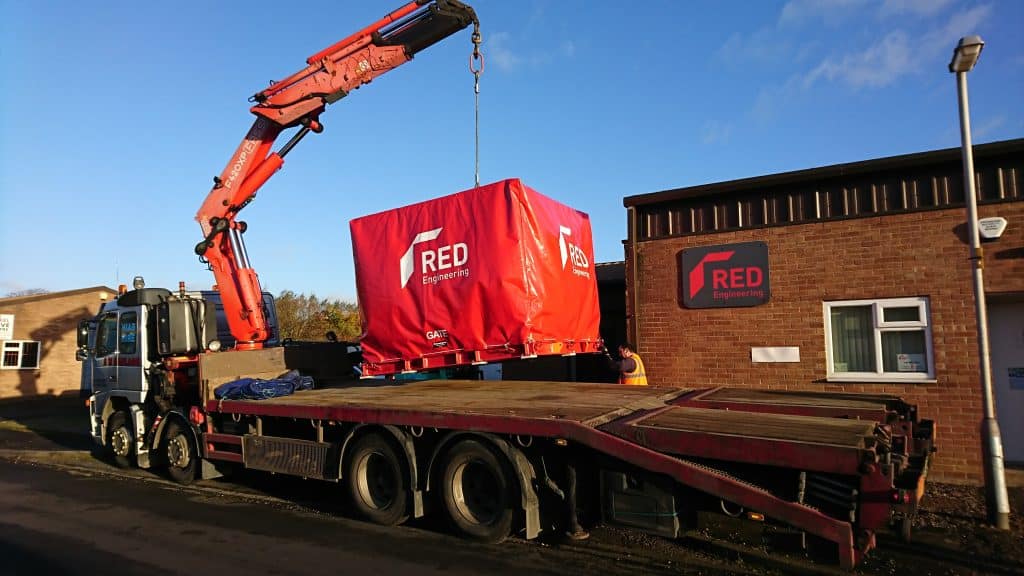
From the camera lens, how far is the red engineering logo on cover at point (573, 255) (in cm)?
807

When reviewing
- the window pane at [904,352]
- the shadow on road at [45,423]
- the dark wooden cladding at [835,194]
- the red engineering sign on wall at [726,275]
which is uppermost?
the dark wooden cladding at [835,194]

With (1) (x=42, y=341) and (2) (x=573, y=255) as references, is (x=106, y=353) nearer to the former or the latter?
(2) (x=573, y=255)

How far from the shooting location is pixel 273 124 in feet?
36.6

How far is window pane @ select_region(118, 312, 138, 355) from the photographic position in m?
10.8

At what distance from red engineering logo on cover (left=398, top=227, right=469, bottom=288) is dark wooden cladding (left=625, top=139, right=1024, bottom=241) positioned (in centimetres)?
409

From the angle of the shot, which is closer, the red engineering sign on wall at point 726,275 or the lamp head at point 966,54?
the lamp head at point 966,54

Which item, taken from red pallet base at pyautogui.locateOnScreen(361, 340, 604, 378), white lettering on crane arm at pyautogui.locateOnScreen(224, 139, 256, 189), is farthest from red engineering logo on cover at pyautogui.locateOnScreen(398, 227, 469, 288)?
white lettering on crane arm at pyautogui.locateOnScreen(224, 139, 256, 189)

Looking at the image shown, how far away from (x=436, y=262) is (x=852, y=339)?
5.97m

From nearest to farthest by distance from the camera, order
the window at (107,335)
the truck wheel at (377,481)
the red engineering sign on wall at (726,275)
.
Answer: the truck wheel at (377,481)
the red engineering sign on wall at (726,275)
the window at (107,335)

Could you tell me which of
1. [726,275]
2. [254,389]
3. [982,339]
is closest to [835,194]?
[726,275]

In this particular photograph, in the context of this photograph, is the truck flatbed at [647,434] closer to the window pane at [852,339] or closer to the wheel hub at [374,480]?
Result: the wheel hub at [374,480]

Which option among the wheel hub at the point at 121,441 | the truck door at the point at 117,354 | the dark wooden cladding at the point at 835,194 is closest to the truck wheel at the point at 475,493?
the dark wooden cladding at the point at 835,194

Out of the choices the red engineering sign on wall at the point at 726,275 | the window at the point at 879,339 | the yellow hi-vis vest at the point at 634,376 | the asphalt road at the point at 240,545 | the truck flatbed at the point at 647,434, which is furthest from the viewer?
the red engineering sign on wall at the point at 726,275

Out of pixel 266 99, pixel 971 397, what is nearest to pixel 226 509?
pixel 266 99
